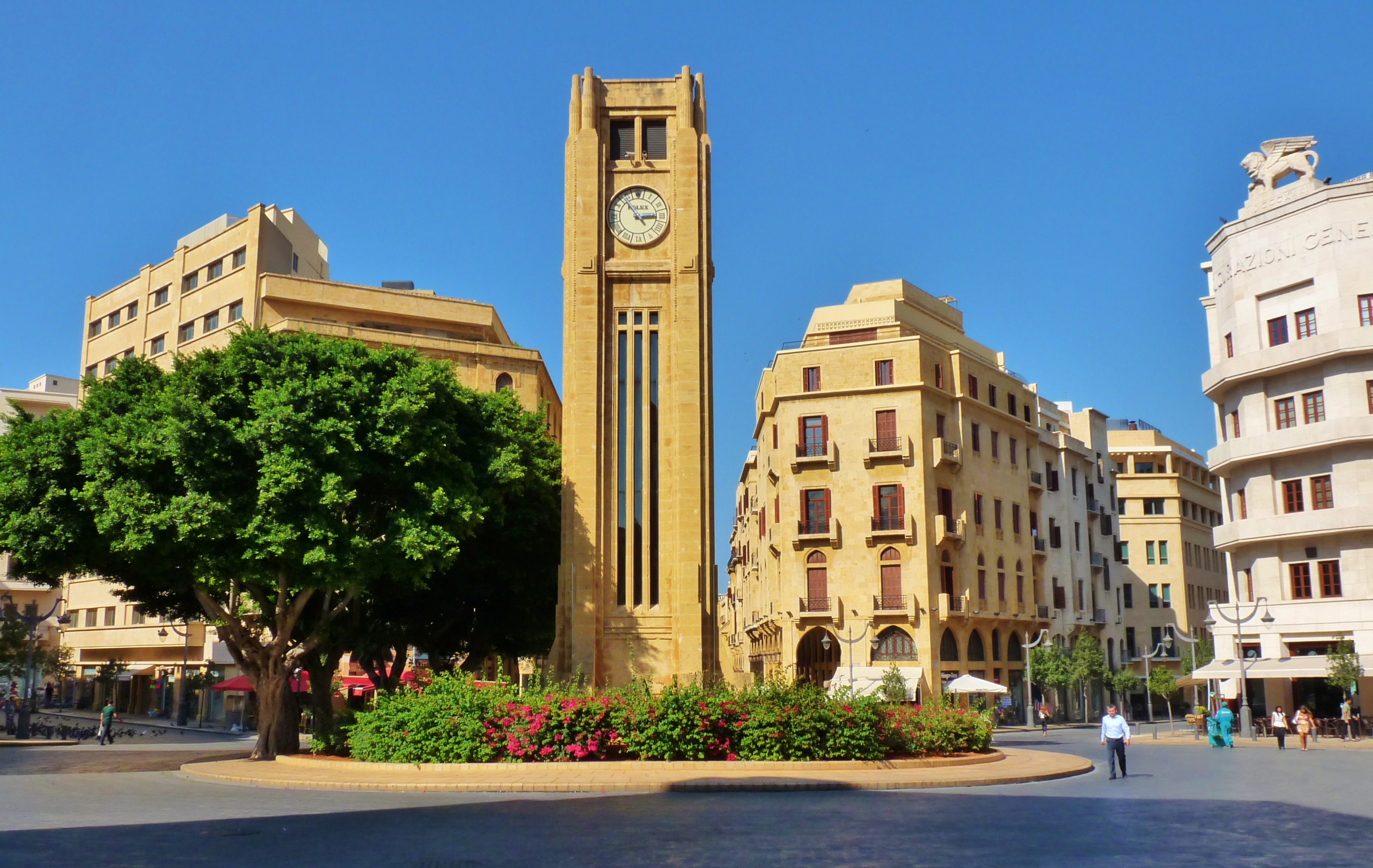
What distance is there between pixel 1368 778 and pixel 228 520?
25.2m

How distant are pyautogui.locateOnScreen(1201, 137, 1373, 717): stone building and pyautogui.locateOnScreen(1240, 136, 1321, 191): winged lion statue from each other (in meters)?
0.05

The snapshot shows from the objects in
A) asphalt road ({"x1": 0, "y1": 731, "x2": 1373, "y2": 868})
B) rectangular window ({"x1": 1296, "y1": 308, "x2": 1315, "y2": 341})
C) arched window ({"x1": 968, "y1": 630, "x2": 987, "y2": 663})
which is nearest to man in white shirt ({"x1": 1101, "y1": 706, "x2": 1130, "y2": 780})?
asphalt road ({"x1": 0, "y1": 731, "x2": 1373, "y2": 868})

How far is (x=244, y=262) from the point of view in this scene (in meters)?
66.8

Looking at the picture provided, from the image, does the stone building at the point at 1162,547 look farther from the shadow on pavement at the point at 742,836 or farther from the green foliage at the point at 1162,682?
the shadow on pavement at the point at 742,836

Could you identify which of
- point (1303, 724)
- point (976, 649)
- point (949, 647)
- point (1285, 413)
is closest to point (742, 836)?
point (1303, 724)

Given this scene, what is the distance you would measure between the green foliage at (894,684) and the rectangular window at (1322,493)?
722 inches

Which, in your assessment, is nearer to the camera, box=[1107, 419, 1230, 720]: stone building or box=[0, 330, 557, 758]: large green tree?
box=[0, 330, 557, 758]: large green tree

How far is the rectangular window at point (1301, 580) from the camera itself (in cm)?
4778

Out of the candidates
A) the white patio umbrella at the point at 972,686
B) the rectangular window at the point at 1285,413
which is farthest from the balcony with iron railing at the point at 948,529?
the rectangular window at the point at 1285,413

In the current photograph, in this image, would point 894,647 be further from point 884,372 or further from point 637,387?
point 637,387

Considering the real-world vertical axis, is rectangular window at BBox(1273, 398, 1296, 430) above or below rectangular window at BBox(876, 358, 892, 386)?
below

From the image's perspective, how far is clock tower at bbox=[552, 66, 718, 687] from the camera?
3416cm

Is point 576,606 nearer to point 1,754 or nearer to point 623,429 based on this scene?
point 623,429

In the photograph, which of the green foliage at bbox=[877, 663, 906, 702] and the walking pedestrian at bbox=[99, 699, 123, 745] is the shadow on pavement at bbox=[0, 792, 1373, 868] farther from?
the green foliage at bbox=[877, 663, 906, 702]
